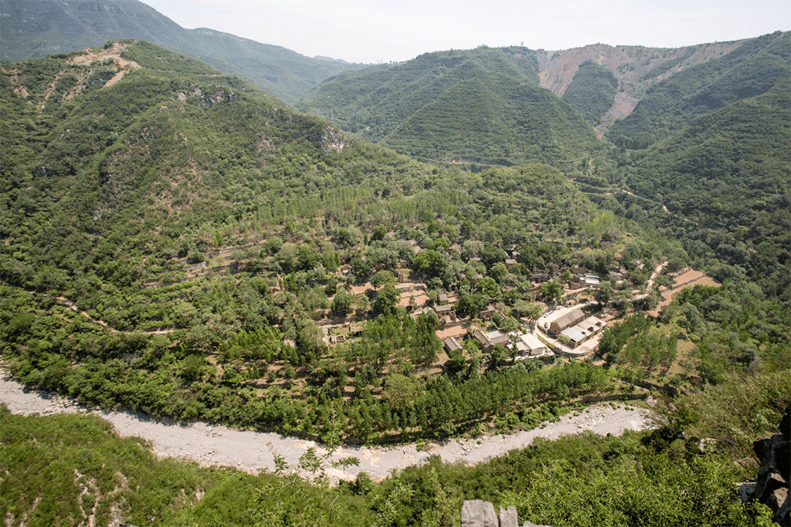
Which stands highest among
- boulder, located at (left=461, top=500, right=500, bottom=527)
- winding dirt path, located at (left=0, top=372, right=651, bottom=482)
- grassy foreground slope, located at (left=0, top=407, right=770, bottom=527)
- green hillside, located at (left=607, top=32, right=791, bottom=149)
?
green hillside, located at (left=607, top=32, right=791, bottom=149)

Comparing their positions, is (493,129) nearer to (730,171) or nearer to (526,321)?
(730,171)

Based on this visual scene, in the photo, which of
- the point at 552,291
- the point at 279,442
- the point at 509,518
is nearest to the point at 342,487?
the point at 279,442

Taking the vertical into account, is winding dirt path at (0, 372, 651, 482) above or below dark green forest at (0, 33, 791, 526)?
below

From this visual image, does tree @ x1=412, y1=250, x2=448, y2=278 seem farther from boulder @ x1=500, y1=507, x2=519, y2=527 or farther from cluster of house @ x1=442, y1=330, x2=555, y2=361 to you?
boulder @ x1=500, y1=507, x2=519, y2=527

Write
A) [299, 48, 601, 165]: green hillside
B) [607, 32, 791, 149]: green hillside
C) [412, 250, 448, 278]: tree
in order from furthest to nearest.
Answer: [299, 48, 601, 165]: green hillside
[607, 32, 791, 149]: green hillside
[412, 250, 448, 278]: tree

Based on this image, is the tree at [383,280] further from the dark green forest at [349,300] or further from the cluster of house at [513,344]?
the cluster of house at [513,344]

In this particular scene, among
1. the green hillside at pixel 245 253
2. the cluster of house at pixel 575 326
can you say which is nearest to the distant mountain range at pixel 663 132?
the green hillside at pixel 245 253

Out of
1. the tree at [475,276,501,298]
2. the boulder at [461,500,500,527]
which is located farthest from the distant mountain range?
the boulder at [461,500,500,527]
